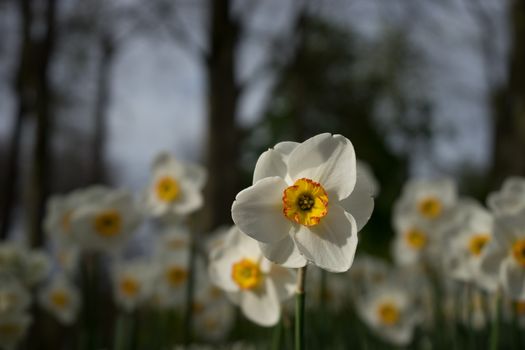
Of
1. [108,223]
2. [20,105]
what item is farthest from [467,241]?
[20,105]

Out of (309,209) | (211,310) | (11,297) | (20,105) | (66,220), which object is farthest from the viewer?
(20,105)

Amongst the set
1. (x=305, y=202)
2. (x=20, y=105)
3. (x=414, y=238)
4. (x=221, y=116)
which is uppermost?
(x=20, y=105)

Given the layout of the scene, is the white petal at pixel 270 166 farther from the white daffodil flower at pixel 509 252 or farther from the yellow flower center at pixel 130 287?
the yellow flower center at pixel 130 287

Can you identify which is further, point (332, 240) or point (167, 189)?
point (167, 189)

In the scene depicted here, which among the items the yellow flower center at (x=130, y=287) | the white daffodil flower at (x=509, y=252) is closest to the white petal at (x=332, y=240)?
the white daffodil flower at (x=509, y=252)

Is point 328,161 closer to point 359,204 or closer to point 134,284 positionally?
point 359,204

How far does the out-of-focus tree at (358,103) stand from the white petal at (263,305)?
915 cm

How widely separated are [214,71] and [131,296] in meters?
3.70

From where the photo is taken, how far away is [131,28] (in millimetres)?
7750

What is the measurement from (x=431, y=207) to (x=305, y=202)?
1.58 metres

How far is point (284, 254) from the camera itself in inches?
34.5

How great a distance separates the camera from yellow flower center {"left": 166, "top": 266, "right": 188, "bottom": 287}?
237 centimetres

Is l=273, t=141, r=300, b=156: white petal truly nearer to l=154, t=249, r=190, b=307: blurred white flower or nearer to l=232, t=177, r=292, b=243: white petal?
l=232, t=177, r=292, b=243: white petal

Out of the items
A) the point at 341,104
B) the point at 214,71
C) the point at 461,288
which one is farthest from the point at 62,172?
the point at 461,288
